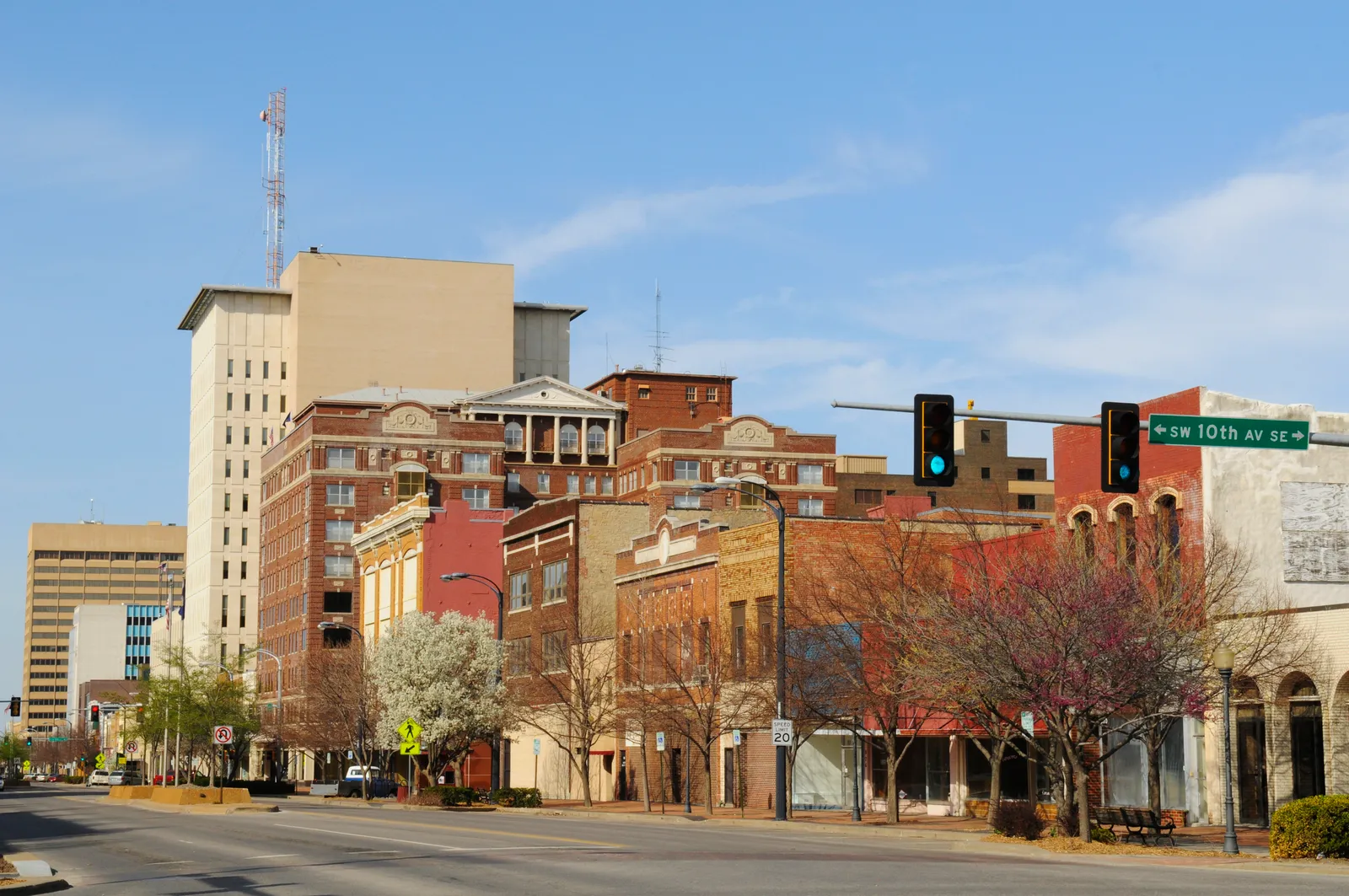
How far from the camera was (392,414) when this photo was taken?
137m

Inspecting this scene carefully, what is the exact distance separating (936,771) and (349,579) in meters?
89.0

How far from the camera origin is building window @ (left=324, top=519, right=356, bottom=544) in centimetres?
13712

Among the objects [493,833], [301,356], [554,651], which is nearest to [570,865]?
[493,833]

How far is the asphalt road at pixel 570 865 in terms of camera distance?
24.3m

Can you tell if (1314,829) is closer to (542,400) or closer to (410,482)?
(410,482)

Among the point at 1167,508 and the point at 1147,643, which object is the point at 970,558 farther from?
the point at 1147,643

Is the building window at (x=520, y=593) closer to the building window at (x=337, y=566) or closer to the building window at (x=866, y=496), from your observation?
the building window at (x=337, y=566)

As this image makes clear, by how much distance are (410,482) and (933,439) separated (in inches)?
4253

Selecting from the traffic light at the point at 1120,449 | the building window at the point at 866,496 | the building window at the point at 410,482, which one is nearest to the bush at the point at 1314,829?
the traffic light at the point at 1120,449

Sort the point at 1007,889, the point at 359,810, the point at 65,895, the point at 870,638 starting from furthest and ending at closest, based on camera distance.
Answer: the point at 359,810
the point at 870,638
the point at 65,895
the point at 1007,889

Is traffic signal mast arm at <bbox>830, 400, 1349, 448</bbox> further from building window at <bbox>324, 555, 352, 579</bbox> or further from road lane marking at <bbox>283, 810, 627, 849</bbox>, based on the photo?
building window at <bbox>324, 555, 352, 579</bbox>

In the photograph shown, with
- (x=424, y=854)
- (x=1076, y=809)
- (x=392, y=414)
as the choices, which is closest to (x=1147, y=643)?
(x=1076, y=809)

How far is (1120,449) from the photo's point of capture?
23812 mm

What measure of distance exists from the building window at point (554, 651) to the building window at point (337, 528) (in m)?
57.6
